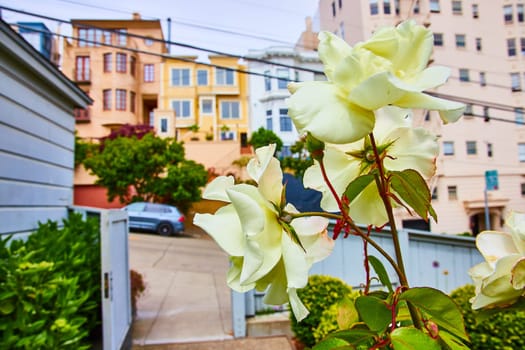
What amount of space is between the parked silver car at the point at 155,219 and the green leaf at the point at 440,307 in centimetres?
1198

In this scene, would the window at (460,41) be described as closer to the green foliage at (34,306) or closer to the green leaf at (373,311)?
the green foliage at (34,306)

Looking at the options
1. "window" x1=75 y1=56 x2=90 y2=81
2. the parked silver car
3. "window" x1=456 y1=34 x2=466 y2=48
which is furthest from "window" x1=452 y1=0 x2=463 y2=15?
"window" x1=75 y1=56 x2=90 y2=81

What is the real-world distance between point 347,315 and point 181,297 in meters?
5.02

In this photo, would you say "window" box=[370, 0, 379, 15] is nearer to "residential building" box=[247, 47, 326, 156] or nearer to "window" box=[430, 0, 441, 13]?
"window" box=[430, 0, 441, 13]

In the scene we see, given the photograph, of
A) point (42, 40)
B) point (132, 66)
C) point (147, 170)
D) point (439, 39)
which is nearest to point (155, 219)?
point (147, 170)

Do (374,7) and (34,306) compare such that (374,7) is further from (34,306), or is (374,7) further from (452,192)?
(34,306)

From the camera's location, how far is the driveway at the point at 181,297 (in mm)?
3660

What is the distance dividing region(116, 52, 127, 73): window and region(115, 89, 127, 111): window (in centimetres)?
129

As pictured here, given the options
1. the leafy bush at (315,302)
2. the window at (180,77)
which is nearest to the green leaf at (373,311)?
the leafy bush at (315,302)

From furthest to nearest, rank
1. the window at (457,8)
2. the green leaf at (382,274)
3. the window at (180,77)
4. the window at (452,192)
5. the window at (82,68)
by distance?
the window at (180,77) < the window at (82,68) < the window at (457,8) < the window at (452,192) < the green leaf at (382,274)

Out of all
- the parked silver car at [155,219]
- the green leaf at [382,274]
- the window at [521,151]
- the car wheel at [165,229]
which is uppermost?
the window at [521,151]

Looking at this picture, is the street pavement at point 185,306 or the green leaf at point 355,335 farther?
the street pavement at point 185,306

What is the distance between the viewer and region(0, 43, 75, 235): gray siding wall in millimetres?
2926

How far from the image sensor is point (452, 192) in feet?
55.5
